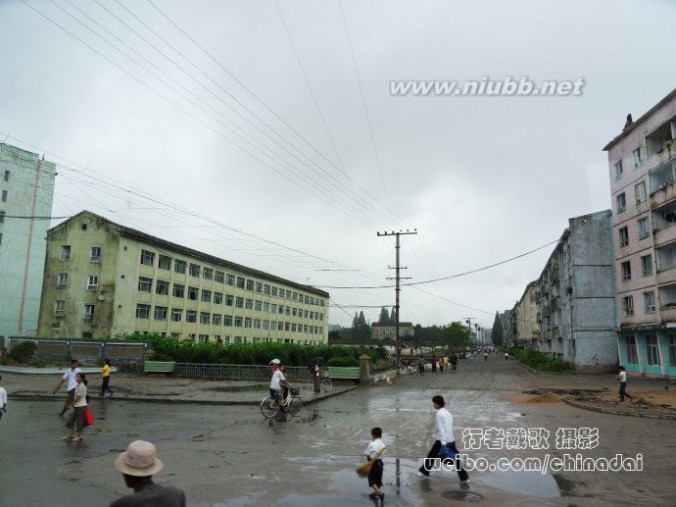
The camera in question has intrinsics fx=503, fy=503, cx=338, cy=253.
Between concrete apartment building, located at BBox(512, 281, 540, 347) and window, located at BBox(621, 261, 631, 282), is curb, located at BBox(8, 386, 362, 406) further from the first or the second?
concrete apartment building, located at BBox(512, 281, 540, 347)

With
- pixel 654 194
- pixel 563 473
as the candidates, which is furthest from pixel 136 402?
pixel 654 194

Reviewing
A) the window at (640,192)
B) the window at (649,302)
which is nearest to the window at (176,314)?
the window at (649,302)

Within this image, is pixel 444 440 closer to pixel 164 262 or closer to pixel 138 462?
pixel 138 462

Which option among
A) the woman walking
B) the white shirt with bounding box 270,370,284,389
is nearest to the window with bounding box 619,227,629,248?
the white shirt with bounding box 270,370,284,389

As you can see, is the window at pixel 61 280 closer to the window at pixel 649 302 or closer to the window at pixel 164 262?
the window at pixel 164 262

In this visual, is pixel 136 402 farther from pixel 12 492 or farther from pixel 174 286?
pixel 174 286

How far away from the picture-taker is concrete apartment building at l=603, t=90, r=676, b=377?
3419cm

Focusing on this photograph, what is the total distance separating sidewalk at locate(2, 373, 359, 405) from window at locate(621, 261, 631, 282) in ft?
81.5

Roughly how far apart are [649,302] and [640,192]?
8.20 m

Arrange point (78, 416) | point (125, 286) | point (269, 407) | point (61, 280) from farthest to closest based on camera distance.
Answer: point (61, 280), point (125, 286), point (269, 407), point (78, 416)

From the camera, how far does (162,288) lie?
52.8 meters

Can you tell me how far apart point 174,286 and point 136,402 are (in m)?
36.0

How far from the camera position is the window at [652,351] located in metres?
36.0

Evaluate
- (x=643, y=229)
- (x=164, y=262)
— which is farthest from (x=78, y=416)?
(x=164, y=262)
